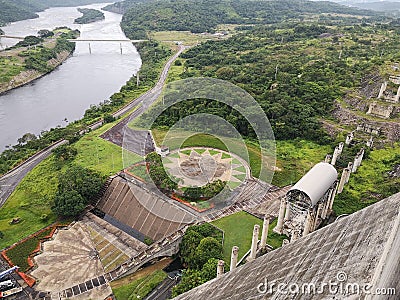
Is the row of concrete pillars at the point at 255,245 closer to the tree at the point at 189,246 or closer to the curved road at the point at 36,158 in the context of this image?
the tree at the point at 189,246

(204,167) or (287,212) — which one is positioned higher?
(287,212)

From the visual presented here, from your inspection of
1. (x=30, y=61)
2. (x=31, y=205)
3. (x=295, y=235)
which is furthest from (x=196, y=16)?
(x=295, y=235)

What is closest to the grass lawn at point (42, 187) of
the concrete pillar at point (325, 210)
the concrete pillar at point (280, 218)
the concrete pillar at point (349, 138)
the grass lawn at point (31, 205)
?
the grass lawn at point (31, 205)

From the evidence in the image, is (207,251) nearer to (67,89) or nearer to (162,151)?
(162,151)

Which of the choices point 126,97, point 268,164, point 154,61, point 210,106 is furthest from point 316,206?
point 154,61

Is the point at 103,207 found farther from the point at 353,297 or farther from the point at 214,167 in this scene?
the point at 353,297
